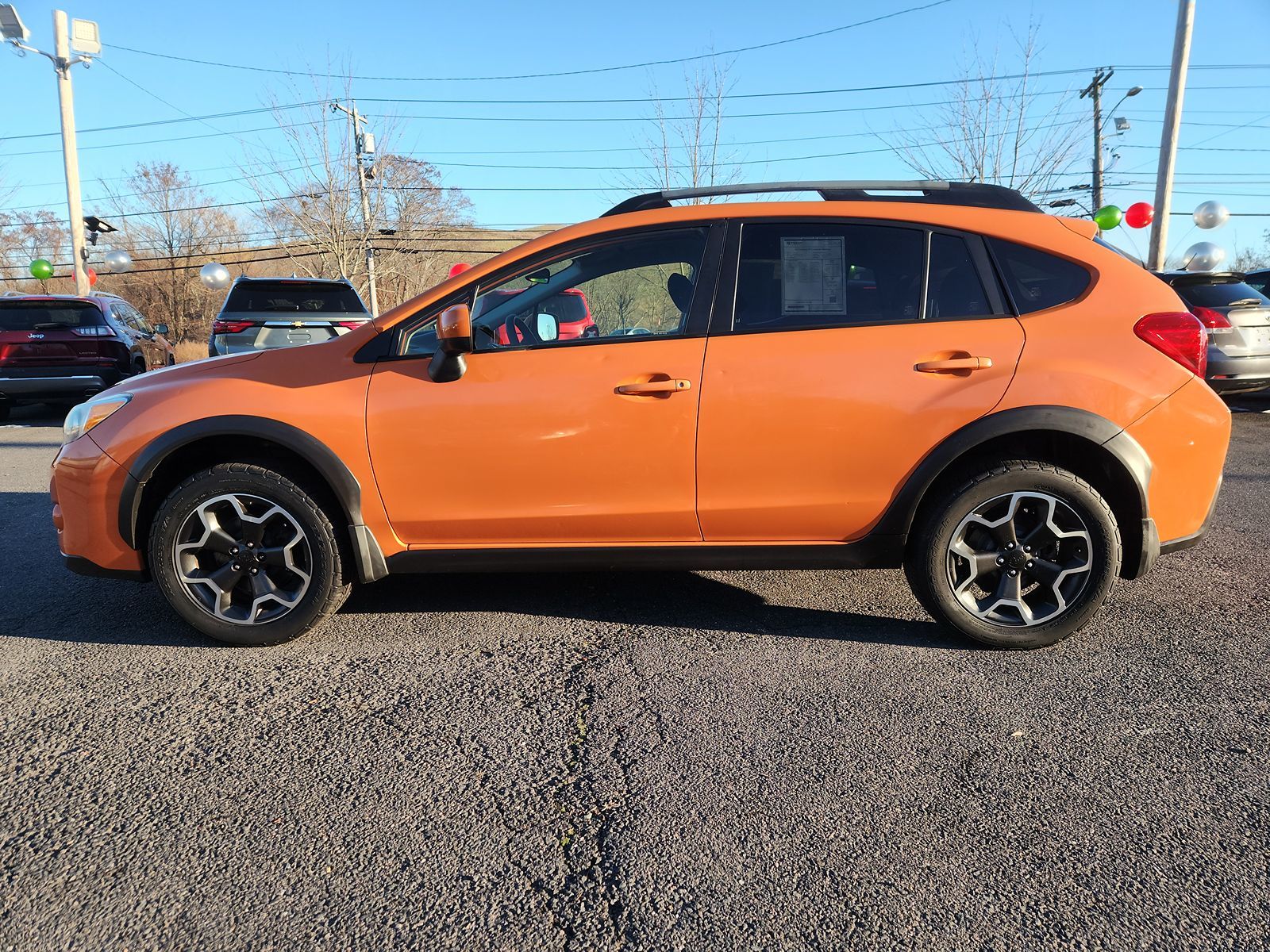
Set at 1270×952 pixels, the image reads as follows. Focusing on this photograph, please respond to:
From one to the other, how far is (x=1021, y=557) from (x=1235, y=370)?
7.54 metres

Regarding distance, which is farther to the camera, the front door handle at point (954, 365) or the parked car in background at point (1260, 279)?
the parked car in background at point (1260, 279)

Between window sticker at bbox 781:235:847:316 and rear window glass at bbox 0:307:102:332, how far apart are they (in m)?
10.9

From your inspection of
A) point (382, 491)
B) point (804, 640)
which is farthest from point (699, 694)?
point (382, 491)

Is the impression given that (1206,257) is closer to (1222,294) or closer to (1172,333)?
(1222,294)

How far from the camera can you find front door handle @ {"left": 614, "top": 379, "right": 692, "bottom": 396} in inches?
135

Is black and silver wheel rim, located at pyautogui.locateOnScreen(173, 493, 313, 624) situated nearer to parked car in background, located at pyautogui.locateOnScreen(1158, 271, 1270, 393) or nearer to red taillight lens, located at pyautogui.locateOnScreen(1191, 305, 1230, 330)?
parked car in background, located at pyautogui.locateOnScreen(1158, 271, 1270, 393)

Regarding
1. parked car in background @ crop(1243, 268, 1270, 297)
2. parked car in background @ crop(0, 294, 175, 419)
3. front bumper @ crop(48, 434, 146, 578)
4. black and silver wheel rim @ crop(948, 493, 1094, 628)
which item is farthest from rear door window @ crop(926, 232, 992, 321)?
parked car in background @ crop(0, 294, 175, 419)

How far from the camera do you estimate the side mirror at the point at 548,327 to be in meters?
3.59

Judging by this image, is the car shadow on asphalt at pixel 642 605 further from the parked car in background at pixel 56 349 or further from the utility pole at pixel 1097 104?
the utility pole at pixel 1097 104

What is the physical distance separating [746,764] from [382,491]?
1.84m

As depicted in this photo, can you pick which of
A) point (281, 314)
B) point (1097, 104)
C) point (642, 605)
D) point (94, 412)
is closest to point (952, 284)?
point (642, 605)

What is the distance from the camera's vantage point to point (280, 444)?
354cm

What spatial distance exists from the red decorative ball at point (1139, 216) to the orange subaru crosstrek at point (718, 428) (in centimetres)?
1668

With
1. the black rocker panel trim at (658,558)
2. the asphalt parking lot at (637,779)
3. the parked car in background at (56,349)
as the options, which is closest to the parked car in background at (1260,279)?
the asphalt parking lot at (637,779)
